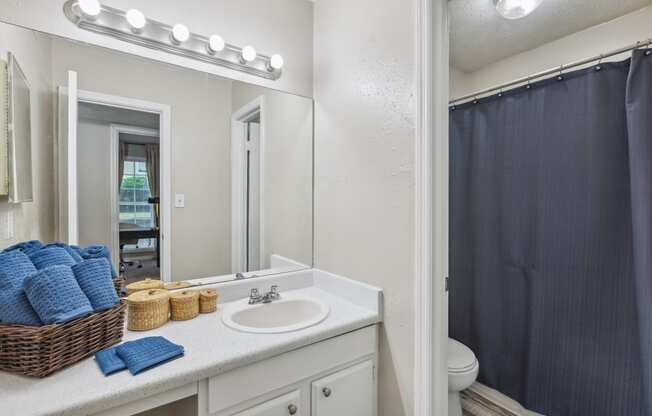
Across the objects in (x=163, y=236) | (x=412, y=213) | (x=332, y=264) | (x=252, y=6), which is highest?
(x=252, y=6)

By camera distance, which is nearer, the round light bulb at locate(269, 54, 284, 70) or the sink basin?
the sink basin

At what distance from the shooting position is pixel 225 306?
1391 mm

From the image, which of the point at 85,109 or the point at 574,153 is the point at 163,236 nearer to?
the point at 85,109

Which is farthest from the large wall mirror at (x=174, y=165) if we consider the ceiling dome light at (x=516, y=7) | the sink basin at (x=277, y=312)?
the ceiling dome light at (x=516, y=7)

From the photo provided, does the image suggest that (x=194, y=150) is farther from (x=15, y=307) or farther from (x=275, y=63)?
(x=15, y=307)

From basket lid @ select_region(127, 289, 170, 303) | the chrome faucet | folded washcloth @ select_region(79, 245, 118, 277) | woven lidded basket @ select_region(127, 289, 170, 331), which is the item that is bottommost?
the chrome faucet

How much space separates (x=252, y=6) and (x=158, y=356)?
1627mm

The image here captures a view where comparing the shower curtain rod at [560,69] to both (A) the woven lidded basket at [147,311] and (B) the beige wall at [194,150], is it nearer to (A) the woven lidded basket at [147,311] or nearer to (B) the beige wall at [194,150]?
(B) the beige wall at [194,150]

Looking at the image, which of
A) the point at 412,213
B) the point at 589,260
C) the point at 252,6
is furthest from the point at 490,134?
the point at 252,6

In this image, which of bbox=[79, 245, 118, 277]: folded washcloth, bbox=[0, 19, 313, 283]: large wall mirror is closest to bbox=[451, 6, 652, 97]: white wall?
bbox=[0, 19, 313, 283]: large wall mirror

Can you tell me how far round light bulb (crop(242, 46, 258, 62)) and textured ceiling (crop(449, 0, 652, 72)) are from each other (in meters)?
1.05

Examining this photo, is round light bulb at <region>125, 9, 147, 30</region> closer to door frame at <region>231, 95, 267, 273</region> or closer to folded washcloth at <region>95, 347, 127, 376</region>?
door frame at <region>231, 95, 267, 273</region>

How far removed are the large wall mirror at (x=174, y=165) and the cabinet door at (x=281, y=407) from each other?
2.18 ft

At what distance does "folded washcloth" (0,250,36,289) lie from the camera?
800mm
